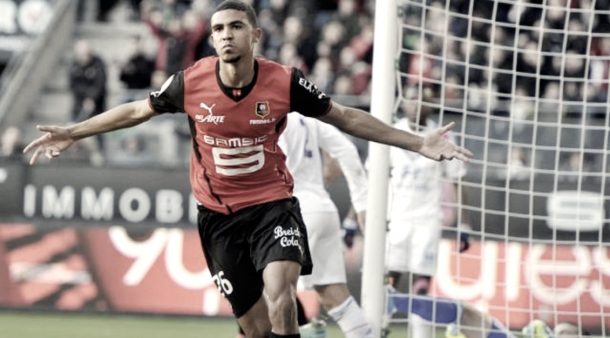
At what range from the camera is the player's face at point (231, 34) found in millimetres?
8203

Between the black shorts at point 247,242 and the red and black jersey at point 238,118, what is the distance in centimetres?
8

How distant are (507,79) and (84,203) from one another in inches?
201

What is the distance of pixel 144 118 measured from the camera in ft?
28.0

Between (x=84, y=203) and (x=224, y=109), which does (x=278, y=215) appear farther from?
(x=84, y=203)

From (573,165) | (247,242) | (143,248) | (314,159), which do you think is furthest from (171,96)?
(573,165)

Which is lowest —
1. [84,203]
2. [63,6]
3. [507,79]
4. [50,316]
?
[50,316]

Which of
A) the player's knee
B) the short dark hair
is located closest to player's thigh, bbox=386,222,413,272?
the player's knee

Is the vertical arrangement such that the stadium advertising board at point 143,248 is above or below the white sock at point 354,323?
above

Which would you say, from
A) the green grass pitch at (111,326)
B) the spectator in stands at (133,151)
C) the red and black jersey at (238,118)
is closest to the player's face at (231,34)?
the red and black jersey at (238,118)

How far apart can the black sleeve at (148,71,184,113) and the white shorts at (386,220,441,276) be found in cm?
345

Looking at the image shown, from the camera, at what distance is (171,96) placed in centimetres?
844

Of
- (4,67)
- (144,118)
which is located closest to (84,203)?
(144,118)

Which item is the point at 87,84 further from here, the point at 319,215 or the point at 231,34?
the point at 231,34

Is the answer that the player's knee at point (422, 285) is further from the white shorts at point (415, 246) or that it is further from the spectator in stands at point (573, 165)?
the spectator in stands at point (573, 165)
